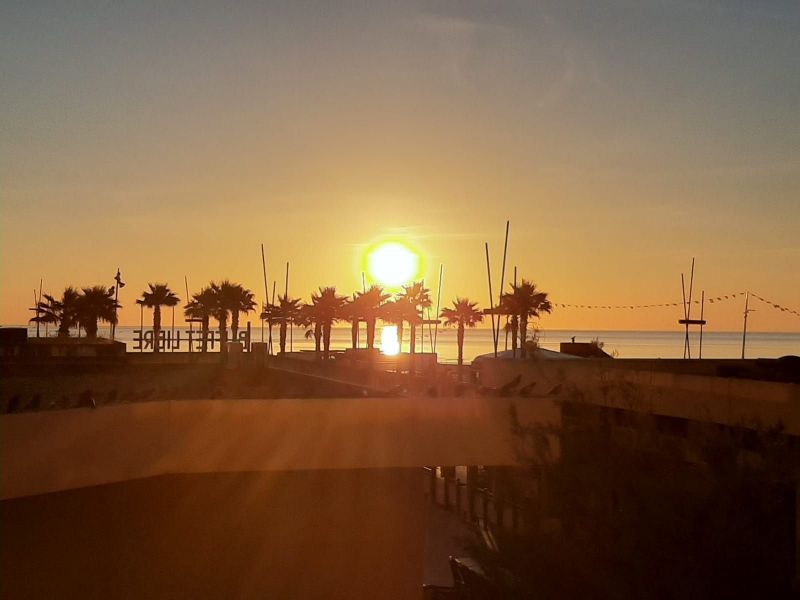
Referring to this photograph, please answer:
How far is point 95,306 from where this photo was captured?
56.7m

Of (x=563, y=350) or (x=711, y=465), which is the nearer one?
(x=711, y=465)

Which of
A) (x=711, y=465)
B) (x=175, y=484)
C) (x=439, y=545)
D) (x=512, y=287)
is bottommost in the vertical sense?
(x=439, y=545)

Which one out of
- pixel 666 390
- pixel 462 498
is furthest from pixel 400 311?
pixel 666 390

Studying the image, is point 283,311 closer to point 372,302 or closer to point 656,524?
point 372,302

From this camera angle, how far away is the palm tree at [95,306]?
56.6 m

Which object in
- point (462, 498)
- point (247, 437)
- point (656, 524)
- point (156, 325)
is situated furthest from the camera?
point (156, 325)

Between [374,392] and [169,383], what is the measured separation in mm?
7995

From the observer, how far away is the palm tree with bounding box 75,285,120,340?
2227 inches

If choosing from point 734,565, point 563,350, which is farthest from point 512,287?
point 734,565

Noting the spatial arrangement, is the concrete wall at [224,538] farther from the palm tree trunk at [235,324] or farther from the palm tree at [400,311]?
the palm tree at [400,311]

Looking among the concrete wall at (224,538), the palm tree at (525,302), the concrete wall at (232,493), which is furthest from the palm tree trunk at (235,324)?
the concrete wall at (224,538)

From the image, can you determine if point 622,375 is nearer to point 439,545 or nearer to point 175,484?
point 439,545

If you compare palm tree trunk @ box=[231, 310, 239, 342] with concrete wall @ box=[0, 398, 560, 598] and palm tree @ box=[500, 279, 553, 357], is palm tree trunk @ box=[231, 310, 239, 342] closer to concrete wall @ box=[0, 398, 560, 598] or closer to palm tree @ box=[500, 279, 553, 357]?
palm tree @ box=[500, 279, 553, 357]

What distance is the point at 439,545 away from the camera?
82.1 feet
